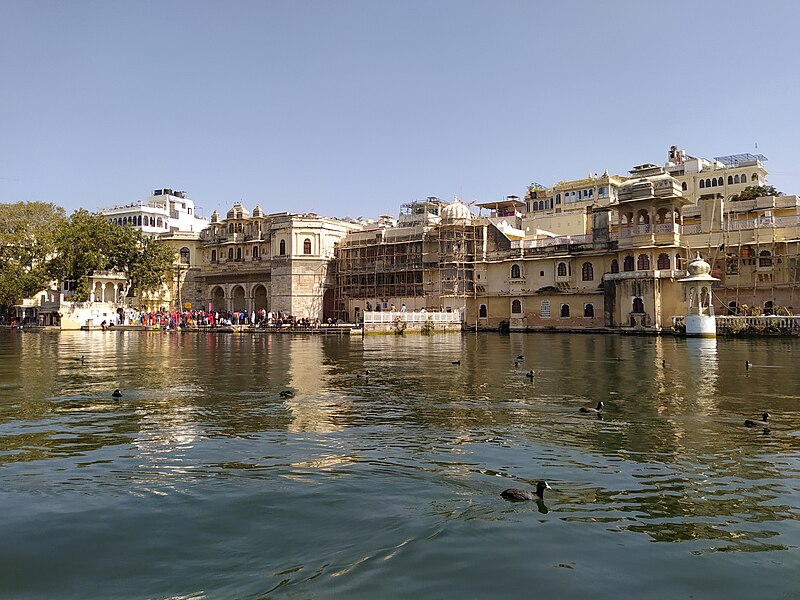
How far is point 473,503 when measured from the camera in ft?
21.3

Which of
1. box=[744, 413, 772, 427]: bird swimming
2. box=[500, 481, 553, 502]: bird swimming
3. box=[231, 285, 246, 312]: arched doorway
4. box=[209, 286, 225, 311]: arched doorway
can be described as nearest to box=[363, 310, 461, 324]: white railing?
box=[231, 285, 246, 312]: arched doorway

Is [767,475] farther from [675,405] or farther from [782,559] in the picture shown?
[675,405]

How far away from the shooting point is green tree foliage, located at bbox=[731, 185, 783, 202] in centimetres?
5526

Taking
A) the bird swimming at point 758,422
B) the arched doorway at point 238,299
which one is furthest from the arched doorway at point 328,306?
the bird swimming at point 758,422

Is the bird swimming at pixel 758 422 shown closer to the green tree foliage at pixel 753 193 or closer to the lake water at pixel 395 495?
the lake water at pixel 395 495

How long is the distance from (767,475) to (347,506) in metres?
4.73

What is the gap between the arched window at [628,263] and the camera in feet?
157

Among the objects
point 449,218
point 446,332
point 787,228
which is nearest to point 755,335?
point 787,228

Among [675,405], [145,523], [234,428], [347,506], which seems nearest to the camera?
[145,523]

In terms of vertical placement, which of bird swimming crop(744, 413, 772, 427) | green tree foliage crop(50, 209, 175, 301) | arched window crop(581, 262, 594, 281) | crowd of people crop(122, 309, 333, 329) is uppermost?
green tree foliage crop(50, 209, 175, 301)

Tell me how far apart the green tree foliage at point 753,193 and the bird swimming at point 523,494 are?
55.8 m

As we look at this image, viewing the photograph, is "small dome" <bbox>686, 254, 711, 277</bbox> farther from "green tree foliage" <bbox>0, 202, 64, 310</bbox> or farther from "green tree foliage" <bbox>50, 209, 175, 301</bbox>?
"green tree foliage" <bbox>0, 202, 64, 310</bbox>

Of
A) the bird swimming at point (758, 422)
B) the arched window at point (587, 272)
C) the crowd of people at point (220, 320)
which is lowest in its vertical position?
Result: the bird swimming at point (758, 422)

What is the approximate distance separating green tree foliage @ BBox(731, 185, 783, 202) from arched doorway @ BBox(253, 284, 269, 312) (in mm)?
43087
